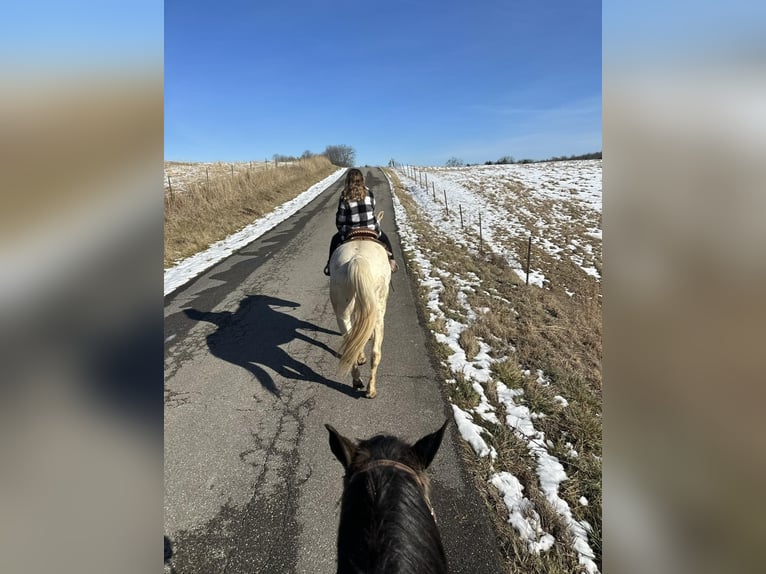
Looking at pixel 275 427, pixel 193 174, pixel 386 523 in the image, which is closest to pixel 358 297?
pixel 275 427

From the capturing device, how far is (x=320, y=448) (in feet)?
10.1

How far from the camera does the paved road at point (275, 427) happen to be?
2.34 metres

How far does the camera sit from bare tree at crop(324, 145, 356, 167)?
194 feet

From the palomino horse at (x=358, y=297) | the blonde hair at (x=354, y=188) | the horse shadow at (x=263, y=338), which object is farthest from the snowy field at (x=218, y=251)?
the palomino horse at (x=358, y=297)

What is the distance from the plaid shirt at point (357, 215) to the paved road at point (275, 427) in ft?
4.95

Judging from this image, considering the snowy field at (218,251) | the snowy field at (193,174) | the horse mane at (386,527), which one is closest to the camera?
the horse mane at (386,527)

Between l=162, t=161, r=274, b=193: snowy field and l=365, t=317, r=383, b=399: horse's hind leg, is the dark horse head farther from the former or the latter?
l=162, t=161, r=274, b=193: snowy field

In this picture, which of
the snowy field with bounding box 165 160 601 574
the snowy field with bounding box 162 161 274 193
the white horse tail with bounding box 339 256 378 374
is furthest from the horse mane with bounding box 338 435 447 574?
the snowy field with bounding box 162 161 274 193

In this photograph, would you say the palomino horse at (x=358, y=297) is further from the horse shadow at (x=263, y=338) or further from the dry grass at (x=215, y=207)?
the dry grass at (x=215, y=207)
